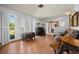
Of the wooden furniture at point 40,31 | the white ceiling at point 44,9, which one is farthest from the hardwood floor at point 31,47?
the white ceiling at point 44,9

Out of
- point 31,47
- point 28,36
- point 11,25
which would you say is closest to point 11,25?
point 11,25

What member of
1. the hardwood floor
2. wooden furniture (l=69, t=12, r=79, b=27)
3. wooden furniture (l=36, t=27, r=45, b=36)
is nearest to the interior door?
the hardwood floor

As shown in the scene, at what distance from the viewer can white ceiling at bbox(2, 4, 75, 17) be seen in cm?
213

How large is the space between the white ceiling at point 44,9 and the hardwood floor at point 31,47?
52cm

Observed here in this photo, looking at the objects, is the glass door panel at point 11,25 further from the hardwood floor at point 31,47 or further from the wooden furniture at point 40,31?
the wooden furniture at point 40,31

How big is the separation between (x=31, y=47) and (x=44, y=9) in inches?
33.4

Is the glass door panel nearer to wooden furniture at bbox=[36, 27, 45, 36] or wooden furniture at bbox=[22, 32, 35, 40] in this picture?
wooden furniture at bbox=[22, 32, 35, 40]

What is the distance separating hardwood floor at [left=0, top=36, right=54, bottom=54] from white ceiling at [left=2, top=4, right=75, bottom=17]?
0.52 m

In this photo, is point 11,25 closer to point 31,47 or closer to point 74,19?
point 31,47

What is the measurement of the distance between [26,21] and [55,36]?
72cm

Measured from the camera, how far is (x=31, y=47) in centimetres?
229

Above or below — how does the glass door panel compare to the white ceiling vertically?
below

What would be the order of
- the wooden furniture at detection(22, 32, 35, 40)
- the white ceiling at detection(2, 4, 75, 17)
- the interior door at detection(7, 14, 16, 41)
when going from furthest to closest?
the wooden furniture at detection(22, 32, 35, 40), the interior door at detection(7, 14, 16, 41), the white ceiling at detection(2, 4, 75, 17)
